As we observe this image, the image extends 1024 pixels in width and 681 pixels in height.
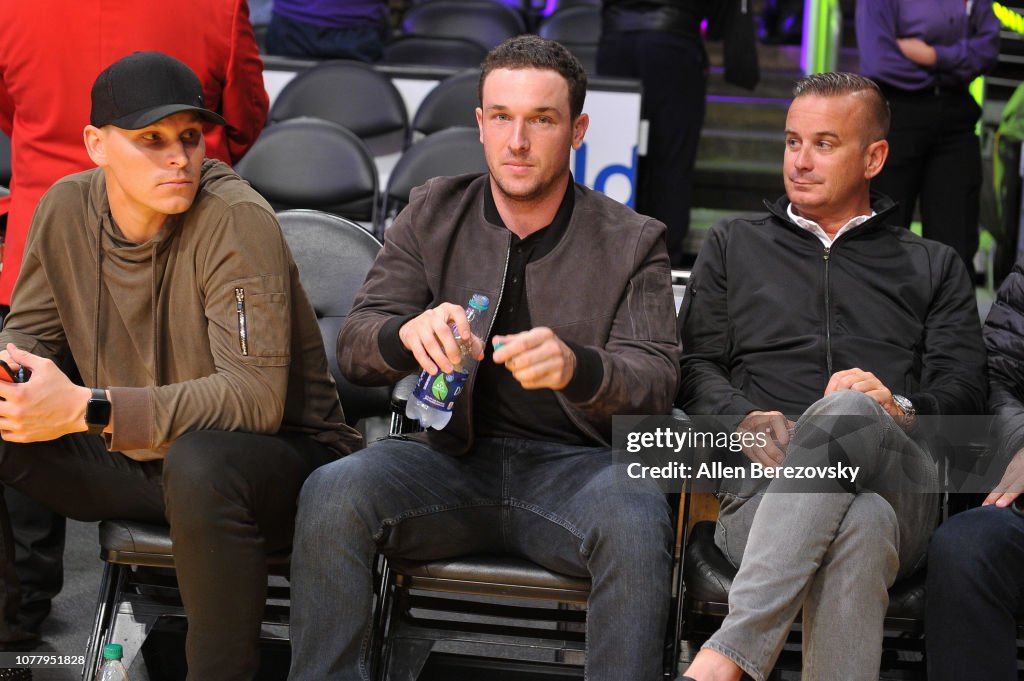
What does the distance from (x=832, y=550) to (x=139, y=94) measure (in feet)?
5.92

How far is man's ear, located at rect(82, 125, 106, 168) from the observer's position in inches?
118

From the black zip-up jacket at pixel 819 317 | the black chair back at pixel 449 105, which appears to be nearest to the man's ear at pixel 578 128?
the black zip-up jacket at pixel 819 317

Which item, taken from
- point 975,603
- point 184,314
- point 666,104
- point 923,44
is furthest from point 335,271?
point 923,44

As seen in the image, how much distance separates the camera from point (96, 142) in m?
3.02

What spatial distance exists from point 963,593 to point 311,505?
53.7 inches

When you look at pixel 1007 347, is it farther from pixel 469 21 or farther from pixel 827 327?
pixel 469 21

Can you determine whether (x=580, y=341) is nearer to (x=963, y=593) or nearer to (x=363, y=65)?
(x=963, y=593)

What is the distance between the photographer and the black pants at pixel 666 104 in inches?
228

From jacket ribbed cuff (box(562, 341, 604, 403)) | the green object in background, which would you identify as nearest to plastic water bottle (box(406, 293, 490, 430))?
jacket ribbed cuff (box(562, 341, 604, 403))

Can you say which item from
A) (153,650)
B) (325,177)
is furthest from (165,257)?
(325,177)

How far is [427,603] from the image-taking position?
298 centimetres

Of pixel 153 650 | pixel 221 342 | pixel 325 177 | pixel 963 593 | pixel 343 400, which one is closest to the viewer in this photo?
pixel 963 593

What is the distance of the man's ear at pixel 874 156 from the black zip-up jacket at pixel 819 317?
0.34 ft

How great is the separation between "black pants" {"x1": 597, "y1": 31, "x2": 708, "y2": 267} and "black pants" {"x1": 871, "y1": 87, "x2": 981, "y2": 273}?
94cm
